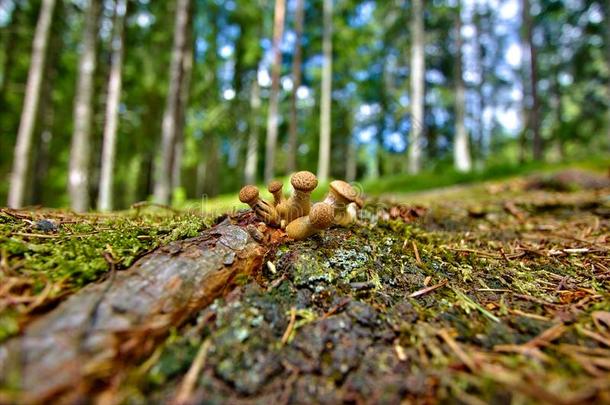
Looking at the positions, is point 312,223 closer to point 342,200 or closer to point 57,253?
point 342,200

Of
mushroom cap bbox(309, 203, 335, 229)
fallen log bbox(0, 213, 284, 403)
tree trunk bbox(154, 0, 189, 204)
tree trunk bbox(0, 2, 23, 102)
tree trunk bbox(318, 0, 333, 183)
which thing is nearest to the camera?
fallen log bbox(0, 213, 284, 403)

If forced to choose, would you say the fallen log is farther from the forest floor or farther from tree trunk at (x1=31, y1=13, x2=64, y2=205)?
tree trunk at (x1=31, y1=13, x2=64, y2=205)

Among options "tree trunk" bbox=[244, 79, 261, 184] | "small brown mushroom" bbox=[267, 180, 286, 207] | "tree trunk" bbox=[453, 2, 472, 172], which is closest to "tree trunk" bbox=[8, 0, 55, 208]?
"tree trunk" bbox=[244, 79, 261, 184]

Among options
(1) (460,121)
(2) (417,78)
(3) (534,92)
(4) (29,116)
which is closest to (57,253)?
(4) (29,116)

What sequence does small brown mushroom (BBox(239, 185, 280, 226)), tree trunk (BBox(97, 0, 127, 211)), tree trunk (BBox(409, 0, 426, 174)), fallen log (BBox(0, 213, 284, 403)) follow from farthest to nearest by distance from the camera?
1. tree trunk (BBox(409, 0, 426, 174))
2. tree trunk (BBox(97, 0, 127, 211))
3. small brown mushroom (BBox(239, 185, 280, 226))
4. fallen log (BBox(0, 213, 284, 403))

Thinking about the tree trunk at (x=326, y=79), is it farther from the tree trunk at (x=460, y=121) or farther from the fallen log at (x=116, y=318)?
the fallen log at (x=116, y=318)

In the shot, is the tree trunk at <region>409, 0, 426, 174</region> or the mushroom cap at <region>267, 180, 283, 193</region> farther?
the tree trunk at <region>409, 0, 426, 174</region>

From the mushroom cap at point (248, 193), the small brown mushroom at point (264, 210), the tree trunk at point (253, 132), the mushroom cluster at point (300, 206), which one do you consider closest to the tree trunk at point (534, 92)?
the tree trunk at point (253, 132)
